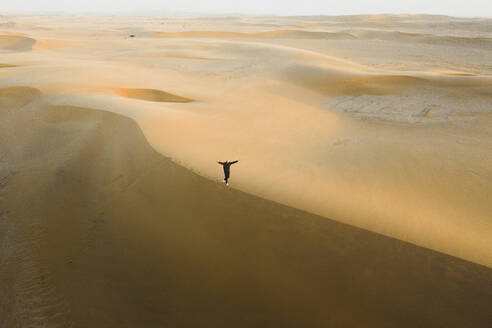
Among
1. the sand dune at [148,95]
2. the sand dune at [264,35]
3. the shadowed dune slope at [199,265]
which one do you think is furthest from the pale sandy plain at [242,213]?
the sand dune at [264,35]

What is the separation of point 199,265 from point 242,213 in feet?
2.51

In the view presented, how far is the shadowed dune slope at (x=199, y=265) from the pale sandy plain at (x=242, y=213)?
0.01 meters

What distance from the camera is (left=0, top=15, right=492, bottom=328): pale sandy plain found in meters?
2.54

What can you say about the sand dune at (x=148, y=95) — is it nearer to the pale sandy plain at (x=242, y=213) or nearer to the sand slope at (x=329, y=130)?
the sand slope at (x=329, y=130)

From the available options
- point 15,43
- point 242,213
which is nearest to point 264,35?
point 15,43

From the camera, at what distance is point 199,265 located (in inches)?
113

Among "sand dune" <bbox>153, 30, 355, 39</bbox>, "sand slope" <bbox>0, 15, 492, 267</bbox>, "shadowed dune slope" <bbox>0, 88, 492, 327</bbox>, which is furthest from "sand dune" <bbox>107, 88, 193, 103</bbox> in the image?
"sand dune" <bbox>153, 30, 355, 39</bbox>

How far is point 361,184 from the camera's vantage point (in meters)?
3.86

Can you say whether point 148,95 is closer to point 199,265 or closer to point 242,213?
point 242,213

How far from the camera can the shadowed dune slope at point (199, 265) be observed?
97.2 inches

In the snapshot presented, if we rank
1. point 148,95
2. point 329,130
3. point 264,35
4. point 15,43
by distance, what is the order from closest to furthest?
point 329,130, point 148,95, point 15,43, point 264,35

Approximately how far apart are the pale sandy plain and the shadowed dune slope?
0.04ft

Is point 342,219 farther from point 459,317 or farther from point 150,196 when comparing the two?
point 150,196

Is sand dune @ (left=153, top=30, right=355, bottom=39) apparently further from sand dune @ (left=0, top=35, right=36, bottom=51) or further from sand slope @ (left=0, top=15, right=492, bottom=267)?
sand slope @ (left=0, top=15, right=492, bottom=267)
